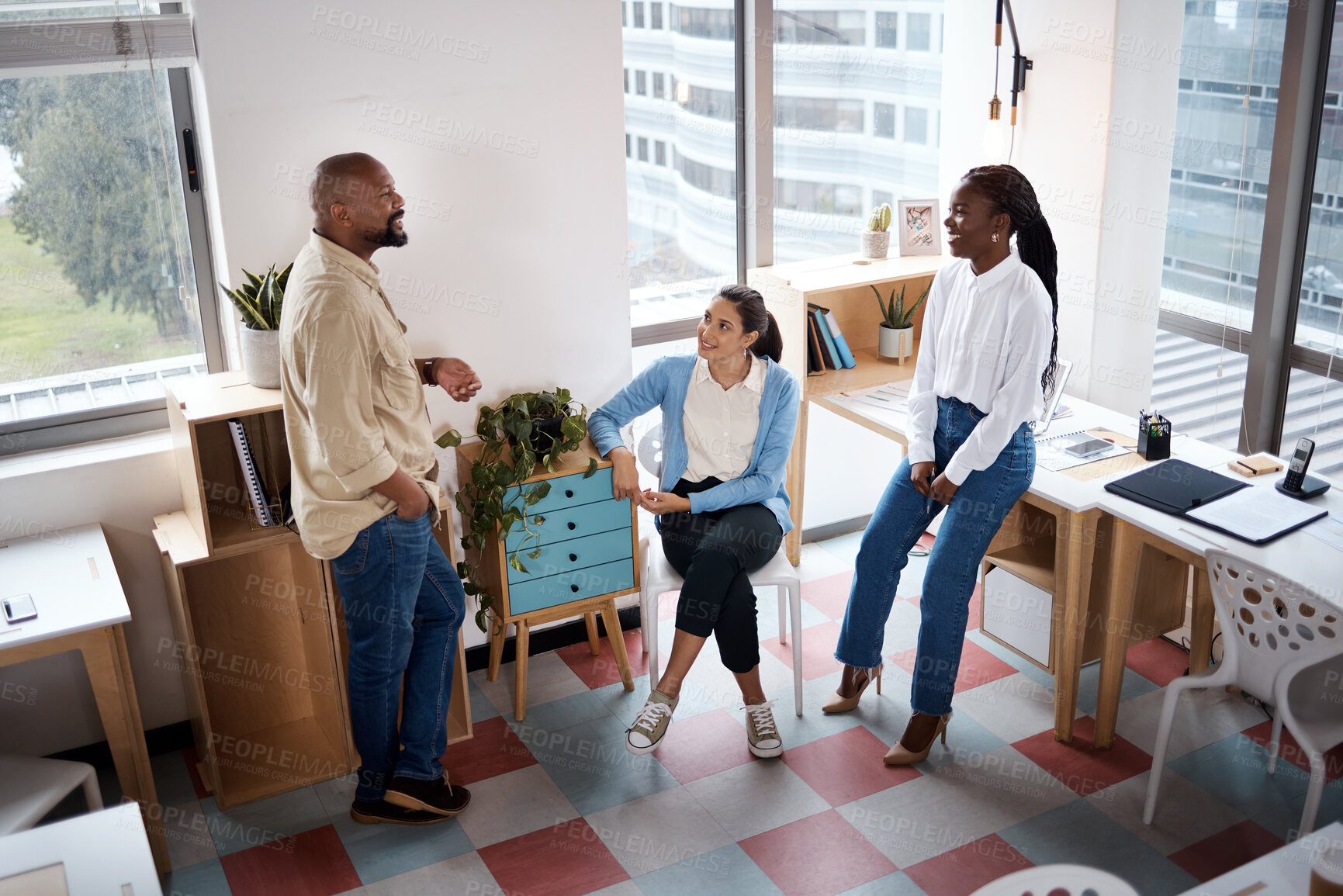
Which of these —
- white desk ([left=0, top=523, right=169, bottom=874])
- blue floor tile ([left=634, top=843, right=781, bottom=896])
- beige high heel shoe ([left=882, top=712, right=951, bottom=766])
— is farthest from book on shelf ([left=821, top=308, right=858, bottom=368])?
white desk ([left=0, top=523, right=169, bottom=874])

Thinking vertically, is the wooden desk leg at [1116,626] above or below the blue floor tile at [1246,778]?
above

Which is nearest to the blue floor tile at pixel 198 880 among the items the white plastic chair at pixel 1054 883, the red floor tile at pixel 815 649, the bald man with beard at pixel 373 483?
the bald man with beard at pixel 373 483

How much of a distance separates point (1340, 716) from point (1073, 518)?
75 cm

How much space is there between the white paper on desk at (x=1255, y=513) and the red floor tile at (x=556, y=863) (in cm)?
172

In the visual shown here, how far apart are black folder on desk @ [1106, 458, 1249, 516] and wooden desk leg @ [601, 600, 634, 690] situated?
1.47 m

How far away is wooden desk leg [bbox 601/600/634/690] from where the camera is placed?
3.43m

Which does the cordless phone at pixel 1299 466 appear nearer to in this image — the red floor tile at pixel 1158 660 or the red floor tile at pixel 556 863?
the red floor tile at pixel 1158 660

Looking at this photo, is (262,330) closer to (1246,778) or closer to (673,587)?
(673,587)

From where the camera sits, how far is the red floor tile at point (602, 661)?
3586mm

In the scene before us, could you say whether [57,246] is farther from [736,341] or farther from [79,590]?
[736,341]

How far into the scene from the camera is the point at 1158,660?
3.60 meters

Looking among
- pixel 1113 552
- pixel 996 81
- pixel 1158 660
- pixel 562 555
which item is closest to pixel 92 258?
pixel 562 555

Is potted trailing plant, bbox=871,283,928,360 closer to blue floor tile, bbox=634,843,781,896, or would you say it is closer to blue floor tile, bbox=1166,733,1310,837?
blue floor tile, bbox=1166,733,1310,837

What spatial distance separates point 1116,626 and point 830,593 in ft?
3.94
